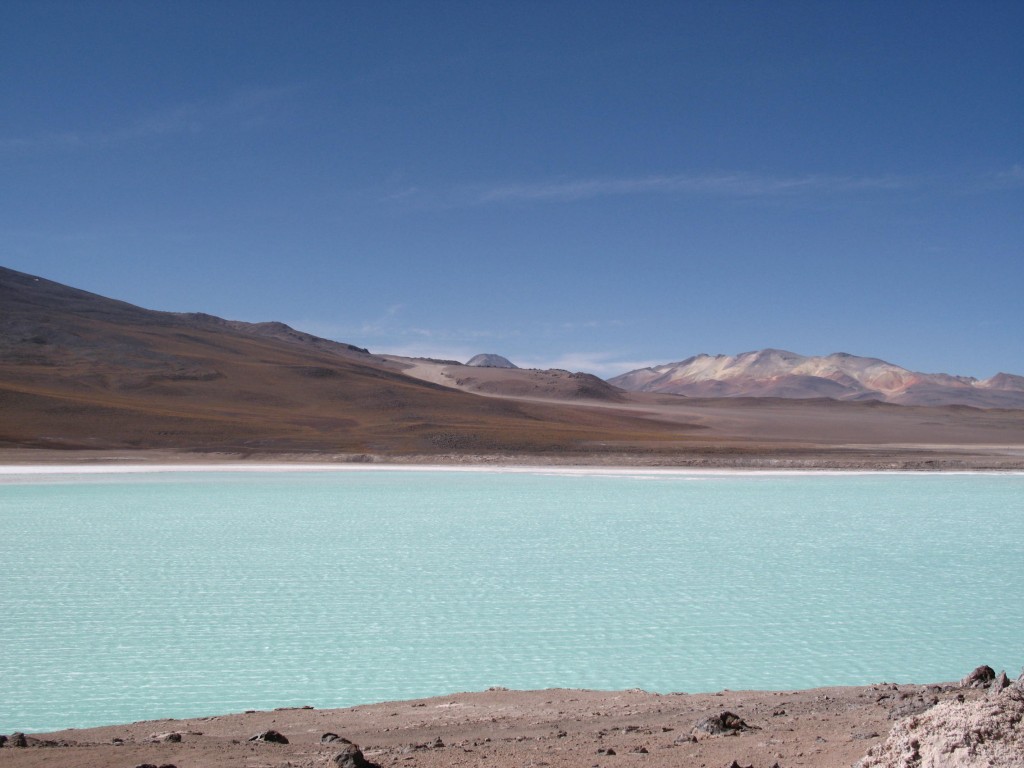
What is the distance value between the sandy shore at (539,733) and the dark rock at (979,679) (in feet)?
0.39

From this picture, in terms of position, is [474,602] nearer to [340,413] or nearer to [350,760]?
[350,760]

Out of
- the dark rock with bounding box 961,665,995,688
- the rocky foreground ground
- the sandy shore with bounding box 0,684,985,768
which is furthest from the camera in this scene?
the dark rock with bounding box 961,665,995,688

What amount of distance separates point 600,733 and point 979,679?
232 centimetres

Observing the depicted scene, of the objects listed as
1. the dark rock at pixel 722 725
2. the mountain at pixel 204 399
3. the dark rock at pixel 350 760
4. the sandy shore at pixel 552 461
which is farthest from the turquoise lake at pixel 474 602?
the mountain at pixel 204 399

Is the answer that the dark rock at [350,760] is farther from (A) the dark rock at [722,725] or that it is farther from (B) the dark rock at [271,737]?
(A) the dark rock at [722,725]

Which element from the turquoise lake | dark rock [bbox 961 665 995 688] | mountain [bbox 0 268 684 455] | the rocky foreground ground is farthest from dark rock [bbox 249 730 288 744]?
mountain [bbox 0 268 684 455]

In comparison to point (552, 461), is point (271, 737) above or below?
below

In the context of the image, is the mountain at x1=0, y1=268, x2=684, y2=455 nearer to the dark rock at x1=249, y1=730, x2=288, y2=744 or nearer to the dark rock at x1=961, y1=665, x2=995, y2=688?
the dark rock at x1=249, y1=730, x2=288, y2=744

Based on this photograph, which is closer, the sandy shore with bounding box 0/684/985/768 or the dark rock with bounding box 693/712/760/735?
the sandy shore with bounding box 0/684/985/768

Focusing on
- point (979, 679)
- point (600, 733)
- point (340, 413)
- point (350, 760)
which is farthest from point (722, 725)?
point (340, 413)

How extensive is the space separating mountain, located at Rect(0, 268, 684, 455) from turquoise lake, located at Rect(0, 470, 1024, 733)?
26327 millimetres

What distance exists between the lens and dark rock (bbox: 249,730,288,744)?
4594 mm

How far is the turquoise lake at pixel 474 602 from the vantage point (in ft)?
22.8

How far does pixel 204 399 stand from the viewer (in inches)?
2569
